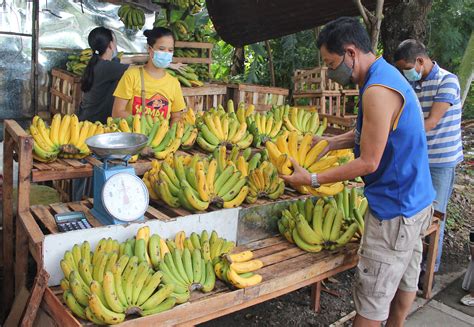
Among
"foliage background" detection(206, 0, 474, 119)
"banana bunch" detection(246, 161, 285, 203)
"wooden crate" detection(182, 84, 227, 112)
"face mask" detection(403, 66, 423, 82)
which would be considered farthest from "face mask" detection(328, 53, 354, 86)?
"foliage background" detection(206, 0, 474, 119)

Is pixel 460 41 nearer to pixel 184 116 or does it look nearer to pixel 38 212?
pixel 184 116

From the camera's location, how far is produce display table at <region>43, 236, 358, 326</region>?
209cm

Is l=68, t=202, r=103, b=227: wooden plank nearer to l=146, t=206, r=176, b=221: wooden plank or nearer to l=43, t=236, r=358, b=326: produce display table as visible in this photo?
l=146, t=206, r=176, b=221: wooden plank

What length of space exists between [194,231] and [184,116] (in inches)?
72.5

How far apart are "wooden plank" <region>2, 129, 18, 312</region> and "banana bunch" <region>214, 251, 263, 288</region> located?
4.97ft

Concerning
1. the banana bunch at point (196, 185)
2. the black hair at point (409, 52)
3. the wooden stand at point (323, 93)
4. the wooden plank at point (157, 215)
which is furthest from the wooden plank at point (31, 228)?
the wooden stand at point (323, 93)

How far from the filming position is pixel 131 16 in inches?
286

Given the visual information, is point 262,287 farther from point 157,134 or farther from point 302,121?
point 302,121

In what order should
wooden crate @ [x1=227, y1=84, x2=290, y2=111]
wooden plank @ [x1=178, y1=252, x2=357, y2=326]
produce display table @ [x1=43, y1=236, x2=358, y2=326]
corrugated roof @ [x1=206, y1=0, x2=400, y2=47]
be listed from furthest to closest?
wooden crate @ [x1=227, y1=84, x2=290, y2=111] → corrugated roof @ [x1=206, y1=0, x2=400, y2=47] → wooden plank @ [x1=178, y1=252, x2=357, y2=326] → produce display table @ [x1=43, y1=236, x2=358, y2=326]

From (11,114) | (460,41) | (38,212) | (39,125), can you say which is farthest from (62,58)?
(460,41)

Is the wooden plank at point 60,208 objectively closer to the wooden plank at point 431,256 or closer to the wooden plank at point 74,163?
the wooden plank at point 74,163

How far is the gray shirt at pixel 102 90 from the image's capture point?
15.5 ft

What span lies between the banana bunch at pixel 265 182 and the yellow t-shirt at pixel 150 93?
1306mm

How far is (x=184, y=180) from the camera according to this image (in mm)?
2830
